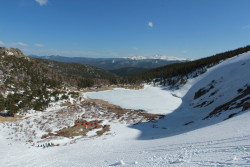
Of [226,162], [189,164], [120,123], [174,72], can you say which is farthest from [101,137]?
[174,72]

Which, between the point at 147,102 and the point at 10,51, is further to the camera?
the point at 10,51

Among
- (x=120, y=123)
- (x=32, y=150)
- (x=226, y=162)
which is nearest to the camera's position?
(x=226, y=162)

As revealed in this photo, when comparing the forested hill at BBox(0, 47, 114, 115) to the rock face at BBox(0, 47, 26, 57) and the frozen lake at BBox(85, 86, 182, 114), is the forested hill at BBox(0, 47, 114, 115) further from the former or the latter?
the frozen lake at BBox(85, 86, 182, 114)

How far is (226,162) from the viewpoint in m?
9.88

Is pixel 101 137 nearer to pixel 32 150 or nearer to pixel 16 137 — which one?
pixel 32 150

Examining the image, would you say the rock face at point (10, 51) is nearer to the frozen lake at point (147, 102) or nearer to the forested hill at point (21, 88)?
the forested hill at point (21, 88)

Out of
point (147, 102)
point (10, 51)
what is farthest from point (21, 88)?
point (10, 51)

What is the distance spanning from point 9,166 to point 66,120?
75.0 feet

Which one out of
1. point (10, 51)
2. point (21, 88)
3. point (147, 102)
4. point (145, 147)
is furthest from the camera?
point (10, 51)

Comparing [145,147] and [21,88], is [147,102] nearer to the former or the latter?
[145,147]

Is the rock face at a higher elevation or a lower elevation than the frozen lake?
higher

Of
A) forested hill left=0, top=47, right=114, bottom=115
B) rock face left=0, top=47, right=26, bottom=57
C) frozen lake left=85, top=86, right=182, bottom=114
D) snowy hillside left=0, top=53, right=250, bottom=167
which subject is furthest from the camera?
rock face left=0, top=47, right=26, bottom=57

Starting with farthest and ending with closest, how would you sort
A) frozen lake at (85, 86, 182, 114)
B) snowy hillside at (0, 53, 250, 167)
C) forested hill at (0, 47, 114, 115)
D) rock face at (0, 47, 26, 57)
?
rock face at (0, 47, 26, 57), frozen lake at (85, 86, 182, 114), forested hill at (0, 47, 114, 115), snowy hillside at (0, 53, 250, 167)

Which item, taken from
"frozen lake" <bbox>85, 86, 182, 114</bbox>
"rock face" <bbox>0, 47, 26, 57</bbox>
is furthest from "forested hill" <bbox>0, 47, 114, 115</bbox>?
"frozen lake" <bbox>85, 86, 182, 114</bbox>
